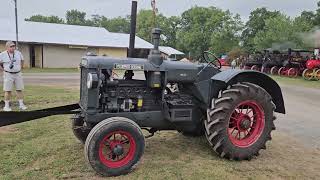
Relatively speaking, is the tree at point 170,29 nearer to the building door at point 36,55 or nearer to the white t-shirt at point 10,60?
the building door at point 36,55

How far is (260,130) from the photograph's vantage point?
6156mm

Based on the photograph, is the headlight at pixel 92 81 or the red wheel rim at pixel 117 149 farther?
the headlight at pixel 92 81

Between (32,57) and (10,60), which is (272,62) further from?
(10,60)

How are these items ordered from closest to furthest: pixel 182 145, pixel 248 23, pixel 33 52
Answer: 1. pixel 182 145
2. pixel 33 52
3. pixel 248 23

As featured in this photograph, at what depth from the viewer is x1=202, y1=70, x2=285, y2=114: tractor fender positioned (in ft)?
19.5

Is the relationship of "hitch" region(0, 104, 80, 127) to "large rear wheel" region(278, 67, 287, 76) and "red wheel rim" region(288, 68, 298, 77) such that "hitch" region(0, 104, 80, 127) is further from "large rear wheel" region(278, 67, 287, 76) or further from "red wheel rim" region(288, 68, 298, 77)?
"large rear wheel" region(278, 67, 287, 76)

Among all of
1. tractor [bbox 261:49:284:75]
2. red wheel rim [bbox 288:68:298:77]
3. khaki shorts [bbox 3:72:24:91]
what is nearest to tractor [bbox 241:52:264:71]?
tractor [bbox 261:49:284:75]

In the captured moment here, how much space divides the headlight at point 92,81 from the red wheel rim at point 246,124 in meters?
2.08

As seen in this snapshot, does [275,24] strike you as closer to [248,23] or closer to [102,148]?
[248,23]

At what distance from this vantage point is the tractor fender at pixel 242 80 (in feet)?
19.5

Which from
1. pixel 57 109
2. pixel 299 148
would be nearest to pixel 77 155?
pixel 57 109

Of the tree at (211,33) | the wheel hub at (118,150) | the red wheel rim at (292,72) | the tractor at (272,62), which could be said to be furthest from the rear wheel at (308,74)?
the tree at (211,33)

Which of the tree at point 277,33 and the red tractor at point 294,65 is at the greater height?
the tree at point 277,33

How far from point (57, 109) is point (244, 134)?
2.86m
